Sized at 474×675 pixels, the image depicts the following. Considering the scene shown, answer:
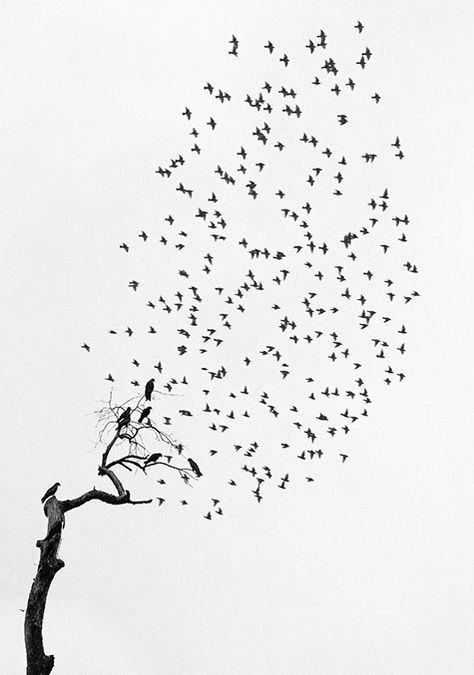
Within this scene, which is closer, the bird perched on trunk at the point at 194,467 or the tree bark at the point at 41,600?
the tree bark at the point at 41,600

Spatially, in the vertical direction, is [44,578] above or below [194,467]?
below

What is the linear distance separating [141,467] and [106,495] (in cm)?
99

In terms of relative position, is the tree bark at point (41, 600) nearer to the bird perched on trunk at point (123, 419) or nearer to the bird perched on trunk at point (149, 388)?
the bird perched on trunk at point (123, 419)

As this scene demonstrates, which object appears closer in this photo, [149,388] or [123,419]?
[123,419]

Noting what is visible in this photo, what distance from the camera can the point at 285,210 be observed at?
40250 mm

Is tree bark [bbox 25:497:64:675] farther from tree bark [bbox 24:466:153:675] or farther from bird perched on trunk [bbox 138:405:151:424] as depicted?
bird perched on trunk [bbox 138:405:151:424]

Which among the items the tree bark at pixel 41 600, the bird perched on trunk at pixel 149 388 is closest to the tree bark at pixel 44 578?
the tree bark at pixel 41 600

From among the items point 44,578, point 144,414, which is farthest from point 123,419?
point 44,578

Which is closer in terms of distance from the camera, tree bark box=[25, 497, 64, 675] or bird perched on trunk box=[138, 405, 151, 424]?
tree bark box=[25, 497, 64, 675]

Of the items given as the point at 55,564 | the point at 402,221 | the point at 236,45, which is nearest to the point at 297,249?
the point at 402,221

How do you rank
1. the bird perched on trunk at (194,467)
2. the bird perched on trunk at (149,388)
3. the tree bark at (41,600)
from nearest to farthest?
the tree bark at (41,600)
the bird perched on trunk at (194,467)
the bird perched on trunk at (149,388)

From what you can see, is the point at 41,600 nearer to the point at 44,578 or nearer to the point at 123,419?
the point at 44,578

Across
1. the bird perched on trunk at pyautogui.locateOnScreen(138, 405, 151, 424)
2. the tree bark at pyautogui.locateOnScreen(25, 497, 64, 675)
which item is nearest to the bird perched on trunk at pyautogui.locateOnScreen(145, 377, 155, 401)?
the bird perched on trunk at pyautogui.locateOnScreen(138, 405, 151, 424)

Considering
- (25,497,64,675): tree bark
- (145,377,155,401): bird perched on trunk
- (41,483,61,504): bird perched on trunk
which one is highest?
(145,377,155,401): bird perched on trunk
